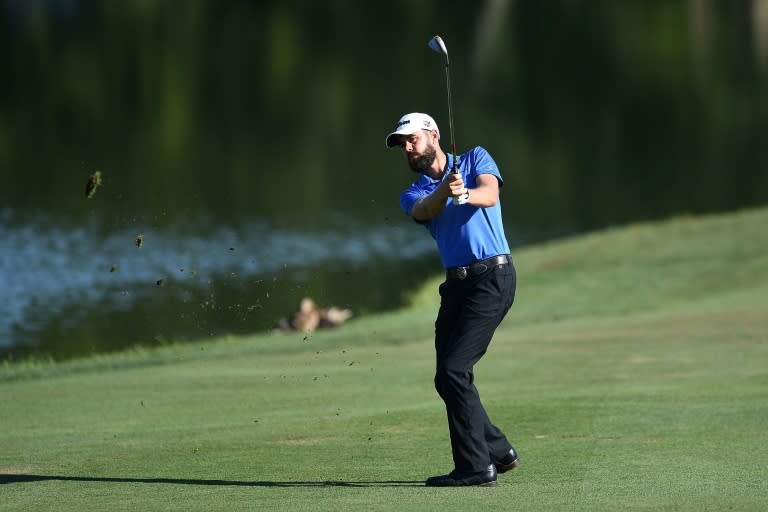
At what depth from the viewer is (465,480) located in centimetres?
759

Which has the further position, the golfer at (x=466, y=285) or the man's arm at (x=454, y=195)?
the golfer at (x=466, y=285)

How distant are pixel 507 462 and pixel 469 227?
128 cm

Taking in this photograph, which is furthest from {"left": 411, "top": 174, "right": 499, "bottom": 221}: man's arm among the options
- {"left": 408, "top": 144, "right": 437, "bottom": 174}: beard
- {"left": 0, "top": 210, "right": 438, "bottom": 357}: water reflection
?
{"left": 0, "top": 210, "right": 438, "bottom": 357}: water reflection

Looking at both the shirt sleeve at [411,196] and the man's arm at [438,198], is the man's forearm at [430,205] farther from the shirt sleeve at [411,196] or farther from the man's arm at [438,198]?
the shirt sleeve at [411,196]

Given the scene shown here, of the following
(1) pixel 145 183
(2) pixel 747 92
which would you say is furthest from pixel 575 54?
(1) pixel 145 183

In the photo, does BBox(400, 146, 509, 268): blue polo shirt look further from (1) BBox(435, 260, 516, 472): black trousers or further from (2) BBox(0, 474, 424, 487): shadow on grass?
(2) BBox(0, 474, 424, 487): shadow on grass

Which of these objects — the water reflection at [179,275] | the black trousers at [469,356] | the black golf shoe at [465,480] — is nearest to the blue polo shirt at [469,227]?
the black trousers at [469,356]

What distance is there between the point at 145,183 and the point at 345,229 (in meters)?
6.43

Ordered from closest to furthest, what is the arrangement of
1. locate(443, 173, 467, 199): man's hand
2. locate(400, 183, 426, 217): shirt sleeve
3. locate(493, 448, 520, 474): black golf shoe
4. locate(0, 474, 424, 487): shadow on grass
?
locate(443, 173, 467, 199): man's hand < locate(0, 474, 424, 487): shadow on grass < locate(400, 183, 426, 217): shirt sleeve < locate(493, 448, 520, 474): black golf shoe

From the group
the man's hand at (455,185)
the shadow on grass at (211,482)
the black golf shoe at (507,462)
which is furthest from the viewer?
the black golf shoe at (507,462)

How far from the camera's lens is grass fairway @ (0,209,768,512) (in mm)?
7379

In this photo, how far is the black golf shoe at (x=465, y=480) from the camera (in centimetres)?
758

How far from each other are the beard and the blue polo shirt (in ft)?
0.45

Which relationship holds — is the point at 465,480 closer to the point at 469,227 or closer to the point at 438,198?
the point at 469,227
